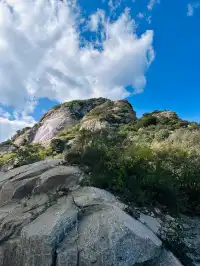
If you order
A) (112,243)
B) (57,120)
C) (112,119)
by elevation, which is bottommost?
(112,243)

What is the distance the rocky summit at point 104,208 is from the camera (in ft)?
15.5

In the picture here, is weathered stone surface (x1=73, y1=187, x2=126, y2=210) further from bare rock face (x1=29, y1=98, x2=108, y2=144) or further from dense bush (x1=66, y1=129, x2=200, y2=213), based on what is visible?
bare rock face (x1=29, y1=98, x2=108, y2=144)

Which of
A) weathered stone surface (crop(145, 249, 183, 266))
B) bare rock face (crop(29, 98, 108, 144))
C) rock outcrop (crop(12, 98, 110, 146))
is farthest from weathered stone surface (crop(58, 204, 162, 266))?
rock outcrop (crop(12, 98, 110, 146))

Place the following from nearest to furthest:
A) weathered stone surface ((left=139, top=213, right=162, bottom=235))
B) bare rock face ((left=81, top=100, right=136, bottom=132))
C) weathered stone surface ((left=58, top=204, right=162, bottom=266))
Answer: weathered stone surface ((left=58, top=204, right=162, bottom=266)), weathered stone surface ((left=139, top=213, right=162, bottom=235)), bare rock face ((left=81, top=100, right=136, bottom=132))

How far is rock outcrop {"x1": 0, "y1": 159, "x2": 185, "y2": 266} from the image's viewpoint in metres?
4.58

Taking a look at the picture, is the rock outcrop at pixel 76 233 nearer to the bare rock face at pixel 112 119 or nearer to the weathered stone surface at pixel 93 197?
the weathered stone surface at pixel 93 197

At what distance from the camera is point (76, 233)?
5047mm

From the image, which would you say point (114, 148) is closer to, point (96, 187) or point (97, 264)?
point (96, 187)

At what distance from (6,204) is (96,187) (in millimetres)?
2628

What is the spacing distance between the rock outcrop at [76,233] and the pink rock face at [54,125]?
124ft

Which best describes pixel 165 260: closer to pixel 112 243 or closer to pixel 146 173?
pixel 112 243

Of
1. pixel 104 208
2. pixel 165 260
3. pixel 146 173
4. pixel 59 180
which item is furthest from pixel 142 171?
pixel 165 260

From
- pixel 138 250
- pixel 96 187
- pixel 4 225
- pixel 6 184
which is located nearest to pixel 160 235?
pixel 138 250

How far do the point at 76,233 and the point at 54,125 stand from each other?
42.9m
